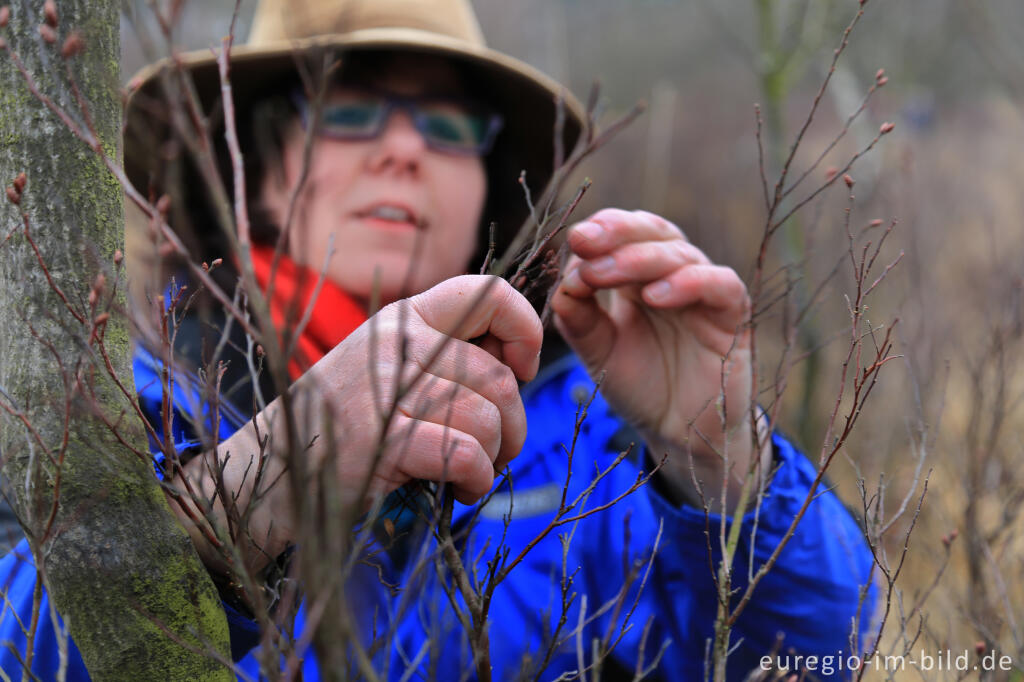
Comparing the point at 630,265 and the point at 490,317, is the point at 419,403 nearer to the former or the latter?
the point at 490,317

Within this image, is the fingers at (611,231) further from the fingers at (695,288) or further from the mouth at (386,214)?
the mouth at (386,214)

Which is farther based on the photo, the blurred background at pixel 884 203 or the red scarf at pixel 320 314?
the blurred background at pixel 884 203

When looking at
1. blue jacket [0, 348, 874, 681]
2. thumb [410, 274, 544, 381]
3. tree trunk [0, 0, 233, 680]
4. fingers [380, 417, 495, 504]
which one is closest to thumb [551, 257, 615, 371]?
blue jacket [0, 348, 874, 681]

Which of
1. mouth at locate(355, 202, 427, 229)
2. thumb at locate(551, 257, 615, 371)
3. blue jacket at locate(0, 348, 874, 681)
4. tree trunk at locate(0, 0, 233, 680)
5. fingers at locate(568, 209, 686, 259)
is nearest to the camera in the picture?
tree trunk at locate(0, 0, 233, 680)

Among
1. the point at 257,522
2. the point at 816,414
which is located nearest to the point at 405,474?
the point at 257,522

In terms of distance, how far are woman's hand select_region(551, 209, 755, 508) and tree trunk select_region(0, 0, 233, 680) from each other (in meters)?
0.76

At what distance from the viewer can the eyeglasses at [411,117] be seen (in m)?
1.99

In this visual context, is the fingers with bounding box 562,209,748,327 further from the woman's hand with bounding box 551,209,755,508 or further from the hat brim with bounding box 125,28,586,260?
the hat brim with bounding box 125,28,586,260

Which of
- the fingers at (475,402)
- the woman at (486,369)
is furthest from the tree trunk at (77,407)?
the fingers at (475,402)

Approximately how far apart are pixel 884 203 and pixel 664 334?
482 cm

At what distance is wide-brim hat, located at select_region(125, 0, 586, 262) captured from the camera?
215 centimetres

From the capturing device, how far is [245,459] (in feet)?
3.21

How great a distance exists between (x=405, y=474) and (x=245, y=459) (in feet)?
0.75

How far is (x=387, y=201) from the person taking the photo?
1.88m
